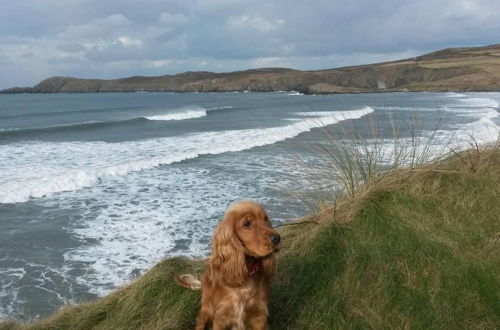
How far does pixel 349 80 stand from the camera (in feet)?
400

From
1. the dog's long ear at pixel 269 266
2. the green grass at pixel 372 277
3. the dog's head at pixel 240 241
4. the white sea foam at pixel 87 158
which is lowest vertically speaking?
the white sea foam at pixel 87 158

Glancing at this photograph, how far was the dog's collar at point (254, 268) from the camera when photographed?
3.03 meters

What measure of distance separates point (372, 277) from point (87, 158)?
54.1 feet

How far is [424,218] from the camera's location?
173 inches

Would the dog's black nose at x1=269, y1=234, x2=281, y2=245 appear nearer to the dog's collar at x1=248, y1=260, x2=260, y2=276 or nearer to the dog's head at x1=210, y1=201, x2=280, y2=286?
the dog's head at x1=210, y1=201, x2=280, y2=286

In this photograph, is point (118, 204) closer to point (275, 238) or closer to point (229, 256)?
point (229, 256)

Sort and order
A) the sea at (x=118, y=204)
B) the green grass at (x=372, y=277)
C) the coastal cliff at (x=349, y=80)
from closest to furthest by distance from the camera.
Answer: the green grass at (x=372, y=277), the sea at (x=118, y=204), the coastal cliff at (x=349, y=80)

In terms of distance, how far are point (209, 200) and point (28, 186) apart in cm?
557

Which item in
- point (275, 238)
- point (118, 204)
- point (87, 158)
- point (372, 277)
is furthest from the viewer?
point (87, 158)

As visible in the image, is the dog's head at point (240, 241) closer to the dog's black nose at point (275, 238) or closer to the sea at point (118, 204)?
the dog's black nose at point (275, 238)

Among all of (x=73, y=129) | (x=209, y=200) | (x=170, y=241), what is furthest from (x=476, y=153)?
(x=73, y=129)

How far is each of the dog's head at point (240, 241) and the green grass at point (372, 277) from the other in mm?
695

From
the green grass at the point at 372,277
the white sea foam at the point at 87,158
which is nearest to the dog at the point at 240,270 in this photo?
the green grass at the point at 372,277

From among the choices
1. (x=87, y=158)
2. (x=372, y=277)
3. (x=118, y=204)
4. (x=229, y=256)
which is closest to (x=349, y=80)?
(x=87, y=158)
